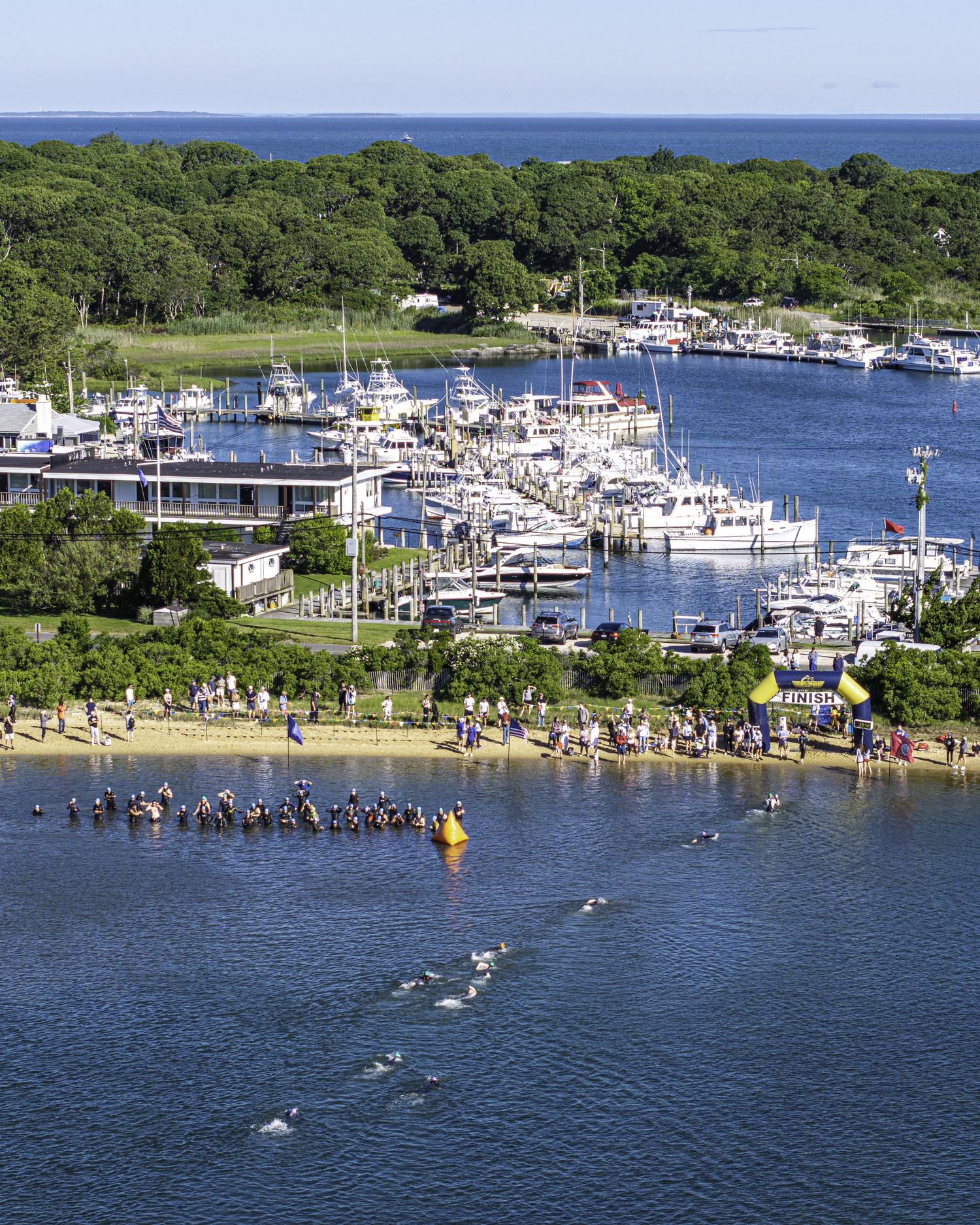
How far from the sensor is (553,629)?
77438 millimetres

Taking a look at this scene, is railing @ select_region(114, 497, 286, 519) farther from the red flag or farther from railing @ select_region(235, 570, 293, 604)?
the red flag

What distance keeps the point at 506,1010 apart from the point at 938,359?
155 meters

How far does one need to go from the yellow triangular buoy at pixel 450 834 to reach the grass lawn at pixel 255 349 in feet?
398

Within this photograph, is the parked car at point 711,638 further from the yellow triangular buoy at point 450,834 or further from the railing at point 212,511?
the railing at point 212,511

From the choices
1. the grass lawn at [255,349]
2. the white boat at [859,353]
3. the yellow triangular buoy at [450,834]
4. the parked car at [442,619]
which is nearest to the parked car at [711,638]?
the parked car at [442,619]

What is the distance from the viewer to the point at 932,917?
52.6 m

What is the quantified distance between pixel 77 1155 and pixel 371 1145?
712 centimetres

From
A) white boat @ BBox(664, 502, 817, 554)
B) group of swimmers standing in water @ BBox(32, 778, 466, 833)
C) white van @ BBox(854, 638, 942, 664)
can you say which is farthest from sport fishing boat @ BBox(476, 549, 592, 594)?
group of swimmers standing in water @ BBox(32, 778, 466, 833)

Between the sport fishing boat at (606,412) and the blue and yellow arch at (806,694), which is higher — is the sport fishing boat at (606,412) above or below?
above

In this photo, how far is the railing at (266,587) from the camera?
81812 mm

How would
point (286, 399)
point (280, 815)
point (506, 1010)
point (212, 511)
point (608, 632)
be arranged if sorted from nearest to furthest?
point (506, 1010)
point (280, 815)
point (608, 632)
point (212, 511)
point (286, 399)

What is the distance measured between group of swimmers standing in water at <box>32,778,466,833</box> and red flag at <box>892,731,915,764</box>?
18.5m

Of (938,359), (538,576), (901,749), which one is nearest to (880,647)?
(901,749)

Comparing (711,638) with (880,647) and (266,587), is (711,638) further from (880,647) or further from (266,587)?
(266,587)
